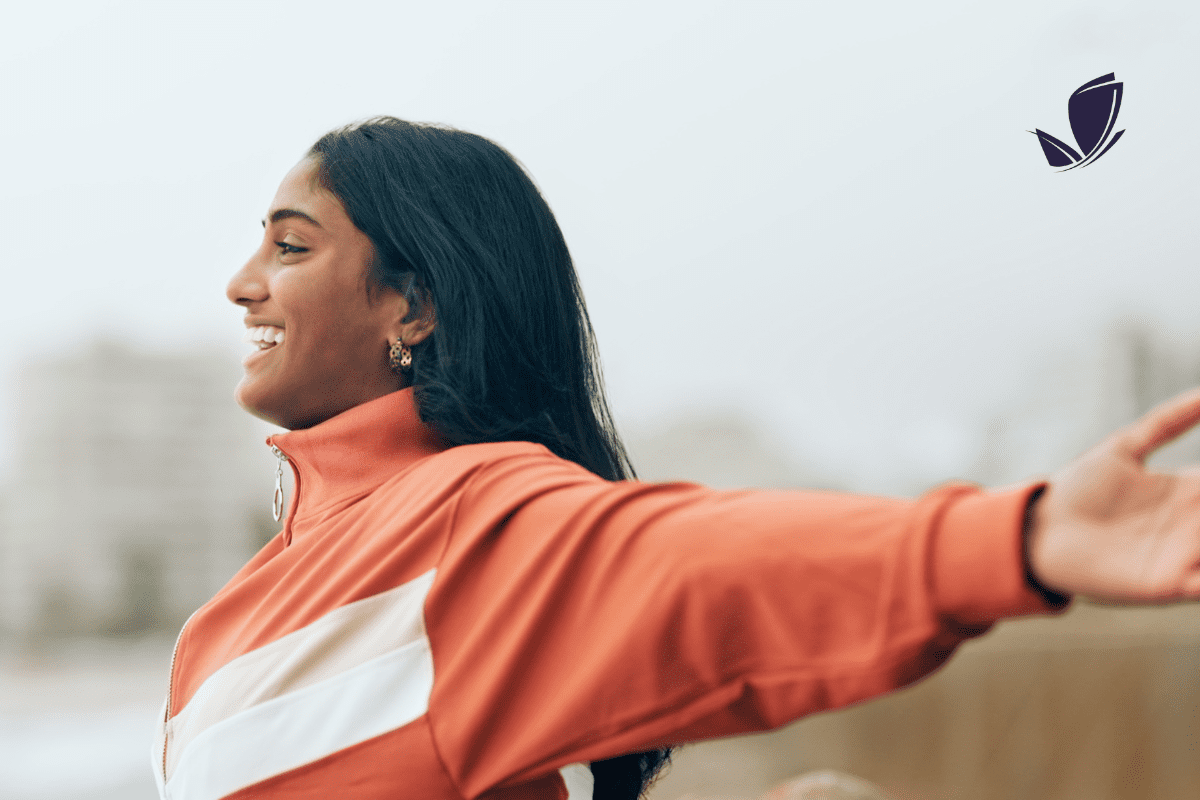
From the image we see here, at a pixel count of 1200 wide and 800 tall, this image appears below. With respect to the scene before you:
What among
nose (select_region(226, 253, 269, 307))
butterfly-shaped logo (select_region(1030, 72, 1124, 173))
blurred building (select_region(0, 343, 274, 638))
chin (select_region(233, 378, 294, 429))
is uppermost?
butterfly-shaped logo (select_region(1030, 72, 1124, 173))

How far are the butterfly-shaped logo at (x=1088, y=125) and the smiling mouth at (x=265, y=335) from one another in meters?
0.89

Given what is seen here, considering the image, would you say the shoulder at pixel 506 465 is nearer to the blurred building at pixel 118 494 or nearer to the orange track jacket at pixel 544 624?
the orange track jacket at pixel 544 624

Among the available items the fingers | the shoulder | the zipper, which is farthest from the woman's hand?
the zipper

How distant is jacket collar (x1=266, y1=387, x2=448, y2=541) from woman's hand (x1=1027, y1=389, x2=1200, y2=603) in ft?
1.68

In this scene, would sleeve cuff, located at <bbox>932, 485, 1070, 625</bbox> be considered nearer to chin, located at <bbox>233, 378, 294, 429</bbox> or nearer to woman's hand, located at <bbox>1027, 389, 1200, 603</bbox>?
woman's hand, located at <bbox>1027, 389, 1200, 603</bbox>

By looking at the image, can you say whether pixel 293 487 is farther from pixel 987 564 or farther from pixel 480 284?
pixel 987 564

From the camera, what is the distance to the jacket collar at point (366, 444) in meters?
0.88

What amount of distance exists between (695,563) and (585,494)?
0.33 ft

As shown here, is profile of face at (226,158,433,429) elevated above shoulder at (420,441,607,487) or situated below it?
above

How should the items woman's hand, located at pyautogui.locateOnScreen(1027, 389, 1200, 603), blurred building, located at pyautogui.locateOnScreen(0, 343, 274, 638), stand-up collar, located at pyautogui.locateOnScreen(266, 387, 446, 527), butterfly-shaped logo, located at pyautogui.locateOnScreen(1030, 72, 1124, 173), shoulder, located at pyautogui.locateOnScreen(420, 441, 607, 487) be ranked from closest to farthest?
1. woman's hand, located at pyautogui.locateOnScreen(1027, 389, 1200, 603)
2. shoulder, located at pyautogui.locateOnScreen(420, 441, 607, 487)
3. stand-up collar, located at pyautogui.locateOnScreen(266, 387, 446, 527)
4. butterfly-shaped logo, located at pyautogui.locateOnScreen(1030, 72, 1124, 173)
5. blurred building, located at pyautogui.locateOnScreen(0, 343, 274, 638)

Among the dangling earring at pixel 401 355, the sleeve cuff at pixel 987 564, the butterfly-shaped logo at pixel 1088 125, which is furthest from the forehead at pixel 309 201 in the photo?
the butterfly-shaped logo at pixel 1088 125

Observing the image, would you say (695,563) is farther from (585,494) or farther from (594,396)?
(594,396)

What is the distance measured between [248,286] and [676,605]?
51 cm

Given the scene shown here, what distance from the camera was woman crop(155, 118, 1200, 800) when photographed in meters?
0.54
